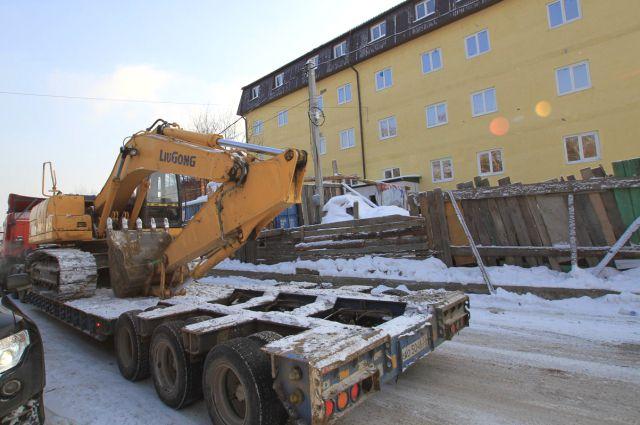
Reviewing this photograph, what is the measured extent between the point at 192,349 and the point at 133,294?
3384 millimetres

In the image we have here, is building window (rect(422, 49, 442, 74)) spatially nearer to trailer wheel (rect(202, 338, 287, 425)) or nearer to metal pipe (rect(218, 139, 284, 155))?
metal pipe (rect(218, 139, 284, 155))

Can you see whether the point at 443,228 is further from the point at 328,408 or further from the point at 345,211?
the point at 328,408

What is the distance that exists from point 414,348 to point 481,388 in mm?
Answer: 902

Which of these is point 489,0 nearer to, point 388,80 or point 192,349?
point 388,80

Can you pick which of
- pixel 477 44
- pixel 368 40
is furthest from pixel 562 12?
pixel 368 40

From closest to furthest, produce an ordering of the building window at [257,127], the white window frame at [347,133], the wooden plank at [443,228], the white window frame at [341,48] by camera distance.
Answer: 1. the wooden plank at [443,228]
2. the white window frame at [341,48]
3. the white window frame at [347,133]
4. the building window at [257,127]

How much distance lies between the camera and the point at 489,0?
20.5 metres

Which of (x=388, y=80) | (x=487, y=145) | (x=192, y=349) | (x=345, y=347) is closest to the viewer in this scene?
(x=345, y=347)

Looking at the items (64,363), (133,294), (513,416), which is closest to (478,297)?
(513,416)

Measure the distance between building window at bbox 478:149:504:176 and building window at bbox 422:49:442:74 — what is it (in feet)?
19.4

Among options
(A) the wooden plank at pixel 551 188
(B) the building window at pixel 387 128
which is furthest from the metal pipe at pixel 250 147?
(B) the building window at pixel 387 128

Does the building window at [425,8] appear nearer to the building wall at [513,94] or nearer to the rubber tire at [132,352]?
the building wall at [513,94]

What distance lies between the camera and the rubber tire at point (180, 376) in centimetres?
363

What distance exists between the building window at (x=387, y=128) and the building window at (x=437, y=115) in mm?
2333
